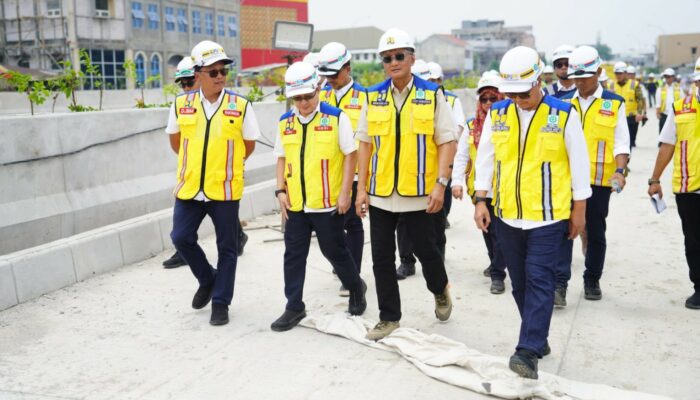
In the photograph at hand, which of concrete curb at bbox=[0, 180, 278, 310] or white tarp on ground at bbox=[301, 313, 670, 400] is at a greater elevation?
concrete curb at bbox=[0, 180, 278, 310]

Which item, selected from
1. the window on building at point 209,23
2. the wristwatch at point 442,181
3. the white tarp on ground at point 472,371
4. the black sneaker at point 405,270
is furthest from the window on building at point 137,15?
the wristwatch at point 442,181

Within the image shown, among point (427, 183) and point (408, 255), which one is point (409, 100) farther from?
point (408, 255)

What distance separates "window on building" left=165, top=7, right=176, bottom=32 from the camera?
54.7 metres

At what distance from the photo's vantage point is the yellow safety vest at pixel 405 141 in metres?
5.14

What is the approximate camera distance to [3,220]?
691 centimetres

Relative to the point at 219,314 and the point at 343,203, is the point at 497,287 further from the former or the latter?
the point at 219,314

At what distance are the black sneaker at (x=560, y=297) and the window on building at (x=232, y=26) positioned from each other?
6064cm

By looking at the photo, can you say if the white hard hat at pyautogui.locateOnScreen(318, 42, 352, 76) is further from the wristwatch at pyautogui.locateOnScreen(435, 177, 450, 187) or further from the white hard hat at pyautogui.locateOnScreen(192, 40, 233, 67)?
the wristwatch at pyautogui.locateOnScreen(435, 177, 450, 187)

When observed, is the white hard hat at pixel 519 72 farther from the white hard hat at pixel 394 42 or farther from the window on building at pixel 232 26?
the window on building at pixel 232 26

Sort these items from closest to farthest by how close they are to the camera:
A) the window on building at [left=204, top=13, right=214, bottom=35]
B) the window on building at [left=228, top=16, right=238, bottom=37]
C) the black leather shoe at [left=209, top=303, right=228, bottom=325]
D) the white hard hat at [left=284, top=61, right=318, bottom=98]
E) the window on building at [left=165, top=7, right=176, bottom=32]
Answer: the white hard hat at [left=284, top=61, right=318, bottom=98], the black leather shoe at [left=209, top=303, right=228, bottom=325], the window on building at [left=165, top=7, right=176, bottom=32], the window on building at [left=204, top=13, right=214, bottom=35], the window on building at [left=228, top=16, right=238, bottom=37]

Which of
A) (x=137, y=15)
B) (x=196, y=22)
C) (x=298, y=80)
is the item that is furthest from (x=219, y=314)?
(x=196, y=22)

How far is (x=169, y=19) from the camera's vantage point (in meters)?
55.0

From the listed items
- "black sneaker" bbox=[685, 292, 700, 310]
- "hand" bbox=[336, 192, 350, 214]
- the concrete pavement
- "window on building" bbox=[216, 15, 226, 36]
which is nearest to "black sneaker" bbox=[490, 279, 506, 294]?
the concrete pavement

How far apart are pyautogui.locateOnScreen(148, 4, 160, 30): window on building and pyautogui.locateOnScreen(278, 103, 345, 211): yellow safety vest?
5021 cm
